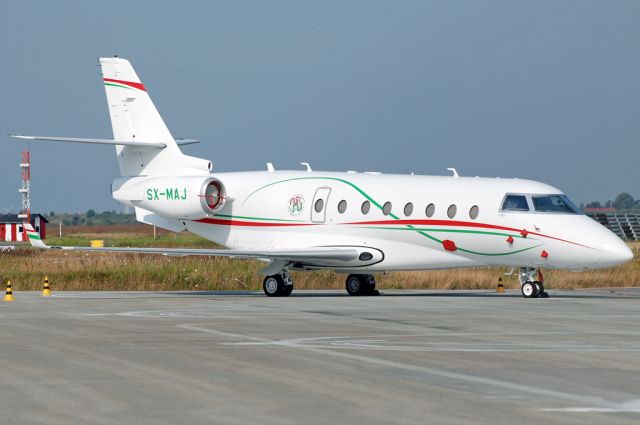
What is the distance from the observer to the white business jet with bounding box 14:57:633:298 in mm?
28016

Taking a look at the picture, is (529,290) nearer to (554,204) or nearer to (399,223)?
(554,204)

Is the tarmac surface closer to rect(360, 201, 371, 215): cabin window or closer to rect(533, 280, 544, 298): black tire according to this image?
rect(533, 280, 544, 298): black tire

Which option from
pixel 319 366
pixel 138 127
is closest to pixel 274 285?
pixel 138 127

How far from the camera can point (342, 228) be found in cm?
3094

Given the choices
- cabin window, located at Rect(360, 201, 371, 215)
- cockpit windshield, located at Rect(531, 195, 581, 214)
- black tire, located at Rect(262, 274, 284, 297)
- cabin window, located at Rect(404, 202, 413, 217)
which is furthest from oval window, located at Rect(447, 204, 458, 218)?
black tire, located at Rect(262, 274, 284, 297)

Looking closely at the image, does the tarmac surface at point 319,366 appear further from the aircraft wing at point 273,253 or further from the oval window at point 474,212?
the aircraft wing at point 273,253

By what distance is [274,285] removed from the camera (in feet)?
100

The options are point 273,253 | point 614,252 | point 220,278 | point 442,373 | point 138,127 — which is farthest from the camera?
point 220,278

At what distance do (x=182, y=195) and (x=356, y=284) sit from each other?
5457 mm

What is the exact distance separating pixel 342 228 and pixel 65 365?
60.1 feet

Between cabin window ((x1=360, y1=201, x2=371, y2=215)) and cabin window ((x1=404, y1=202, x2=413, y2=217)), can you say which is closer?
cabin window ((x1=404, y1=202, x2=413, y2=217))

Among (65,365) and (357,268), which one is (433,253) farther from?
(65,365)

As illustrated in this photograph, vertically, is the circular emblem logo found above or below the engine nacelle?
below

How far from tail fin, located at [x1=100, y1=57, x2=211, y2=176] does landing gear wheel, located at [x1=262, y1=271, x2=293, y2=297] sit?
5.07 m
